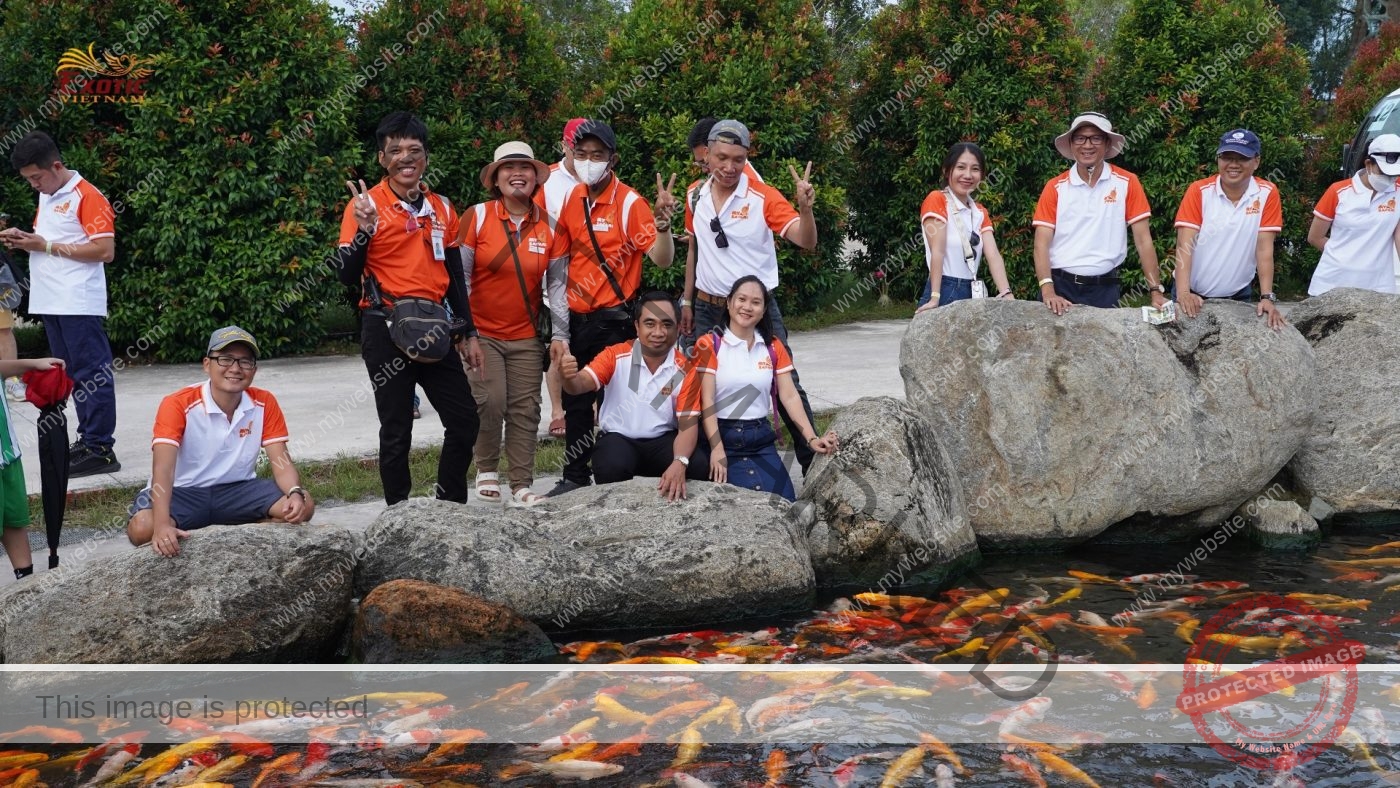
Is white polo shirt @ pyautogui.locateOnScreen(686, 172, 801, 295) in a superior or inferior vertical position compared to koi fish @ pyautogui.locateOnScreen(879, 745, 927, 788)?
superior

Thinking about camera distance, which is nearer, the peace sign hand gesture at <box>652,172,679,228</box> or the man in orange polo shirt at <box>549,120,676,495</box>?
the peace sign hand gesture at <box>652,172,679,228</box>

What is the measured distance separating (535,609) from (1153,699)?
2896mm

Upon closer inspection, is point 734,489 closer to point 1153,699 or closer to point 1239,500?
point 1153,699

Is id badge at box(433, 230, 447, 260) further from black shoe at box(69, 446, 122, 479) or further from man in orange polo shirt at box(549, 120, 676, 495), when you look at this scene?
black shoe at box(69, 446, 122, 479)

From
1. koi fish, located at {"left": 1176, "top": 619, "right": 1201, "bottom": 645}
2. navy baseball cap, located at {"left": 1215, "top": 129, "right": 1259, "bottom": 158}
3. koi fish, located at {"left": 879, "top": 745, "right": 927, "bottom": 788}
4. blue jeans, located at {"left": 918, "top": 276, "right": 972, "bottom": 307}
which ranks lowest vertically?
koi fish, located at {"left": 879, "top": 745, "right": 927, "bottom": 788}

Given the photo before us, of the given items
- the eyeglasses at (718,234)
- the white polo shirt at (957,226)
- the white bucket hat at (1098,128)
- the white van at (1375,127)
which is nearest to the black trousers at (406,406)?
the eyeglasses at (718,234)

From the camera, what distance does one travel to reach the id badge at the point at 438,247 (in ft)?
23.0

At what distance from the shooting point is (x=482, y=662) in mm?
6051

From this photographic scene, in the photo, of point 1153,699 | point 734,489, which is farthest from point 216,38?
point 1153,699

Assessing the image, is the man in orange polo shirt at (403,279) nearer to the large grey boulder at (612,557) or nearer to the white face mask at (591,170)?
the large grey boulder at (612,557)

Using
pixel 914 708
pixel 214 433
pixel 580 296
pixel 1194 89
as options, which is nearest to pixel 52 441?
pixel 214 433

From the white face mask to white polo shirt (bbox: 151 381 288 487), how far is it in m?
2.25

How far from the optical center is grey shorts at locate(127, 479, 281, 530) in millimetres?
6379

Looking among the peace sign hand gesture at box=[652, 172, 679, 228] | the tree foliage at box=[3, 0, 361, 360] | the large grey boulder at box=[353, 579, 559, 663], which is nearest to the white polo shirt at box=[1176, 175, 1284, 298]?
the peace sign hand gesture at box=[652, 172, 679, 228]
